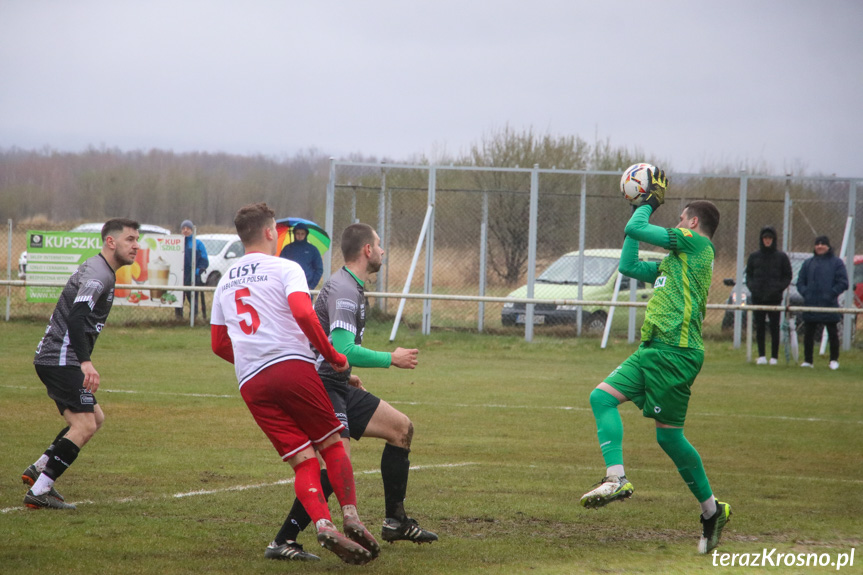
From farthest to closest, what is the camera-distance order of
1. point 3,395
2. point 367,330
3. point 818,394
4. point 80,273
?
point 367,330
point 818,394
point 3,395
point 80,273

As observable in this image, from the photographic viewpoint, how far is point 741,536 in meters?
5.67

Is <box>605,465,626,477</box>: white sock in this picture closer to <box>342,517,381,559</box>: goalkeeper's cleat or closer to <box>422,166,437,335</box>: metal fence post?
<box>342,517,381,559</box>: goalkeeper's cleat

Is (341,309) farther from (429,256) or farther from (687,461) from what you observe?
(429,256)

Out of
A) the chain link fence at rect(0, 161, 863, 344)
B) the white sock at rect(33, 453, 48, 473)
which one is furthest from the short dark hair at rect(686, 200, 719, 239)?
the chain link fence at rect(0, 161, 863, 344)

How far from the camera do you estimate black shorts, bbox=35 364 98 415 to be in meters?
6.26

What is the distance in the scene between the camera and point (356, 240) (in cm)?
538

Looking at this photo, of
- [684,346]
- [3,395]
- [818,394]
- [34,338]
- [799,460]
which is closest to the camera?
[684,346]

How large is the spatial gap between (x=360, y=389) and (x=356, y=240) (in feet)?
2.98

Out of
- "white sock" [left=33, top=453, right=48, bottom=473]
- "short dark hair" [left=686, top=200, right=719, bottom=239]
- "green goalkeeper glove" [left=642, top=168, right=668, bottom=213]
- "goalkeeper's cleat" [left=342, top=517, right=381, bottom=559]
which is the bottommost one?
"white sock" [left=33, top=453, right=48, bottom=473]

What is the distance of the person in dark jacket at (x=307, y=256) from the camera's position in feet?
54.9

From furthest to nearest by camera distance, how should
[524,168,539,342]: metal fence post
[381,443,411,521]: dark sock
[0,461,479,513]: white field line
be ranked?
[524,168,539,342]: metal fence post → [0,461,479,513]: white field line → [381,443,411,521]: dark sock

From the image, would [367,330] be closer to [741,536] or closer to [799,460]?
[799,460]

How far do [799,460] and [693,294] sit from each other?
12.5ft

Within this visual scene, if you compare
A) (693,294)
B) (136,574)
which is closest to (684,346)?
(693,294)
